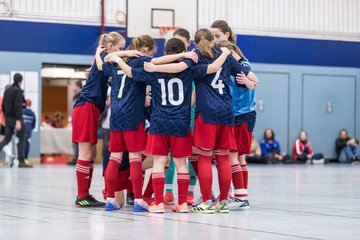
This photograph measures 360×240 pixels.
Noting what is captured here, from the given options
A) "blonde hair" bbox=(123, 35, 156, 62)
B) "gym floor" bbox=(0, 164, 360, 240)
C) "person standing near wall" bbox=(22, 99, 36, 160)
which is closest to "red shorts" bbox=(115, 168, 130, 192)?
"gym floor" bbox=(0, 164, 360, 240)

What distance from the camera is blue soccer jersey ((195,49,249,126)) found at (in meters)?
7.92

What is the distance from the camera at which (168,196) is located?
914cm

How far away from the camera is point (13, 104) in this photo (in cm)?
1891

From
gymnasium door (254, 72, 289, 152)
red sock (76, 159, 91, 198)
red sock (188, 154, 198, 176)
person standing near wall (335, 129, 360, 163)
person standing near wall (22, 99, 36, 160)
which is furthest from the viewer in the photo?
person standing near wall (335, 129, 360, 163)

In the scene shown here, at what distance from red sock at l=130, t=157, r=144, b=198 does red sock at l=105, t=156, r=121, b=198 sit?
6.7 inches

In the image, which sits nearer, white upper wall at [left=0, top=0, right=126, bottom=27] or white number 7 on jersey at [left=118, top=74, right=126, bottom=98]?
white number 7 on jersey at [left=118, top=74, right=126, bottom=98]

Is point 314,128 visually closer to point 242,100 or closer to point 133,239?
point 242,100

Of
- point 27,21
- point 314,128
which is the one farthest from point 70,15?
point 314,128

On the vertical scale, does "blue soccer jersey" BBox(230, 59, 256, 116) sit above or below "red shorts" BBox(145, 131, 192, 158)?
above

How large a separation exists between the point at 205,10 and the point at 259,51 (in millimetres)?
2251

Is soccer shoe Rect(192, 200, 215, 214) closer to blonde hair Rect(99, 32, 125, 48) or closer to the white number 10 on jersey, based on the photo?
the white number 10 on jersey

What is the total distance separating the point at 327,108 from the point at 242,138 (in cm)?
1896

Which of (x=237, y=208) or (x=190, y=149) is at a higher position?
(x=190, y=149)

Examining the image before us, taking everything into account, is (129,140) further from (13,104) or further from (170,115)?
(13,104)
